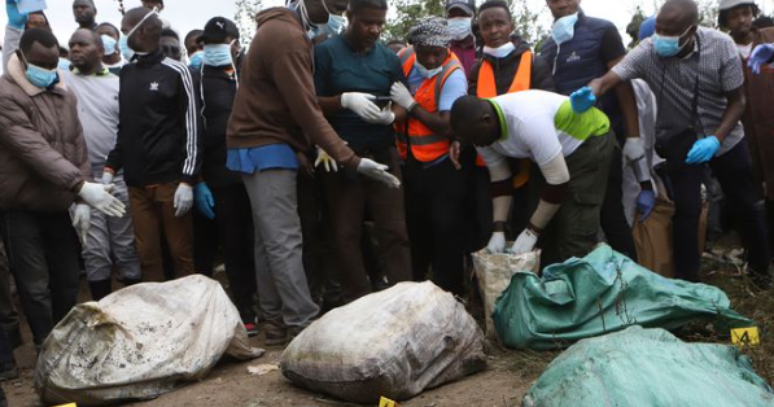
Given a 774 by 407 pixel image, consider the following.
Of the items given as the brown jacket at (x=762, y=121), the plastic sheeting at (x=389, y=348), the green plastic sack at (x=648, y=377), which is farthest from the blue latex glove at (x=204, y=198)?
the brown jacket at (x=762, y=121)

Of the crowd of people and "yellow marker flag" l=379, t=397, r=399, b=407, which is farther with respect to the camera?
the crowd of people

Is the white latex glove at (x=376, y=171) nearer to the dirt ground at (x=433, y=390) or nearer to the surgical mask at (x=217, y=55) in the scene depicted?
the dirt ground at (x=433, y=390)

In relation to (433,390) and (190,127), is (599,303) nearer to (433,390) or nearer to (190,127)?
(433,390)

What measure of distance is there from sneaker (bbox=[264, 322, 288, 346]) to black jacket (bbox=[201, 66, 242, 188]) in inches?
36.4

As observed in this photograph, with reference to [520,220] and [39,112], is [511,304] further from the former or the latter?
[39,112]

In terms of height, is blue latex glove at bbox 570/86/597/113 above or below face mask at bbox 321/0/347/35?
below

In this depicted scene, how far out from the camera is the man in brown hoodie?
3.80 metres

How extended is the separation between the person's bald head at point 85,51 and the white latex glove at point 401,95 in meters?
2.08

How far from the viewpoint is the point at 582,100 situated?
3857 mm

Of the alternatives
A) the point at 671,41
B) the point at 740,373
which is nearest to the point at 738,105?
the point at 671,41

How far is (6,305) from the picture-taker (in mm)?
4652

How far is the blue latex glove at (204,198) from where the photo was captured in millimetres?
4711

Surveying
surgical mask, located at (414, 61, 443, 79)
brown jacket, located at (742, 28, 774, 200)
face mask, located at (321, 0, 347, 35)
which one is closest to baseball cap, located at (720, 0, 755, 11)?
brown jacket, located at (742, 28, 774, 200)

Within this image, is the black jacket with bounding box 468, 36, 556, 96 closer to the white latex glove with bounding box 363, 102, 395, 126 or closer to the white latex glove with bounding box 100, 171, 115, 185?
the white latex glove with bounding box 363, 102, 395, 126
